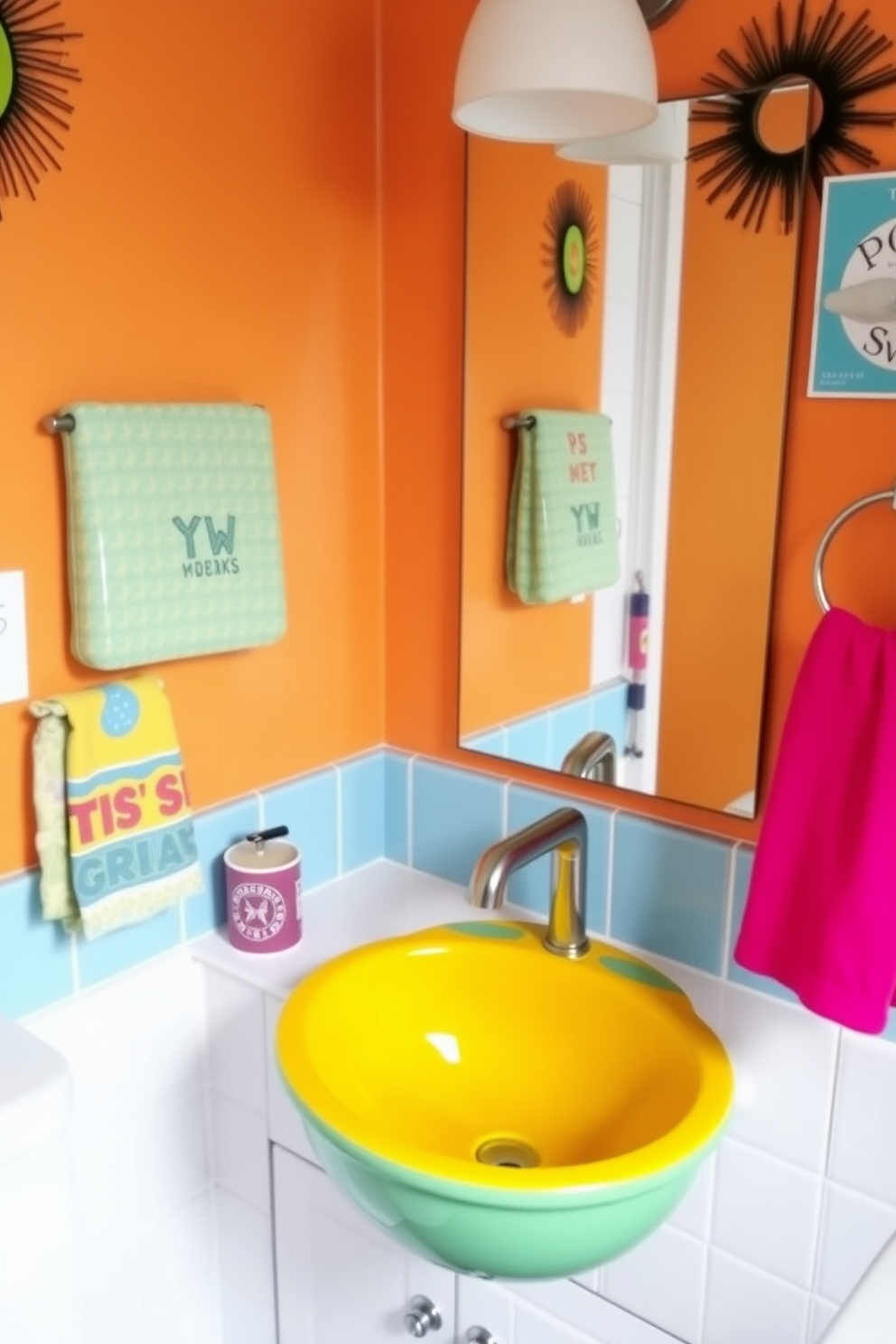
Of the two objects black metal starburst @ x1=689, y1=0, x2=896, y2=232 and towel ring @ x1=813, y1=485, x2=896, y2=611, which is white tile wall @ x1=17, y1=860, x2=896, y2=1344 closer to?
towel ring @ x1=813, y1=485, x2=896, y2=611

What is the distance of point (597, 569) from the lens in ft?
4.61

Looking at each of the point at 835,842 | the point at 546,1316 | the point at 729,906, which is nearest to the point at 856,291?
the point at 835,842

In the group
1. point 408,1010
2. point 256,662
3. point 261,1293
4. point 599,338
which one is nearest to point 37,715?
point 256,662

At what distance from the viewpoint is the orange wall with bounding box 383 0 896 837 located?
46.4 inches

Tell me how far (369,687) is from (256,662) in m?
0.23

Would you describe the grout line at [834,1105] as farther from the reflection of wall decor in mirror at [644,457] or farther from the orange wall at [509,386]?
the orange wall at [509,386]

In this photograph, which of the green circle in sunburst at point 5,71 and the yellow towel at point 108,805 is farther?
the yellow towel at point 108,805

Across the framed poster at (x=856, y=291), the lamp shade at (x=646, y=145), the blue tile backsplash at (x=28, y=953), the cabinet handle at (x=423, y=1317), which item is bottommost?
the cabinet handle at (x=423, y=1317)

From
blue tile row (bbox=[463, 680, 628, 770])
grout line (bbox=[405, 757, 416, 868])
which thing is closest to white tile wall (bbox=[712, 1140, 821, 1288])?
blue tile row (bbox=[463, 680, 628, 770])

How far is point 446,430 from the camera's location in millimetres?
1530

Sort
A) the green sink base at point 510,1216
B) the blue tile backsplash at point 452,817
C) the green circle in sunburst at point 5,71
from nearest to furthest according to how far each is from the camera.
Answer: the green sink base at point 510,1216
the green circle in sunburst at point 5,71
the blue tile backsplash at point 452,817

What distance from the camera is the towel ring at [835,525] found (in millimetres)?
1135

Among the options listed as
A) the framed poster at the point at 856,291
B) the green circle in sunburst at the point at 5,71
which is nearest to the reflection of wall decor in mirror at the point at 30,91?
the green circle in sunburst at the point at 5,71

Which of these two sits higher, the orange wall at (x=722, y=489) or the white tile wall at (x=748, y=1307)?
the orange wall at (x=722, y=489)
